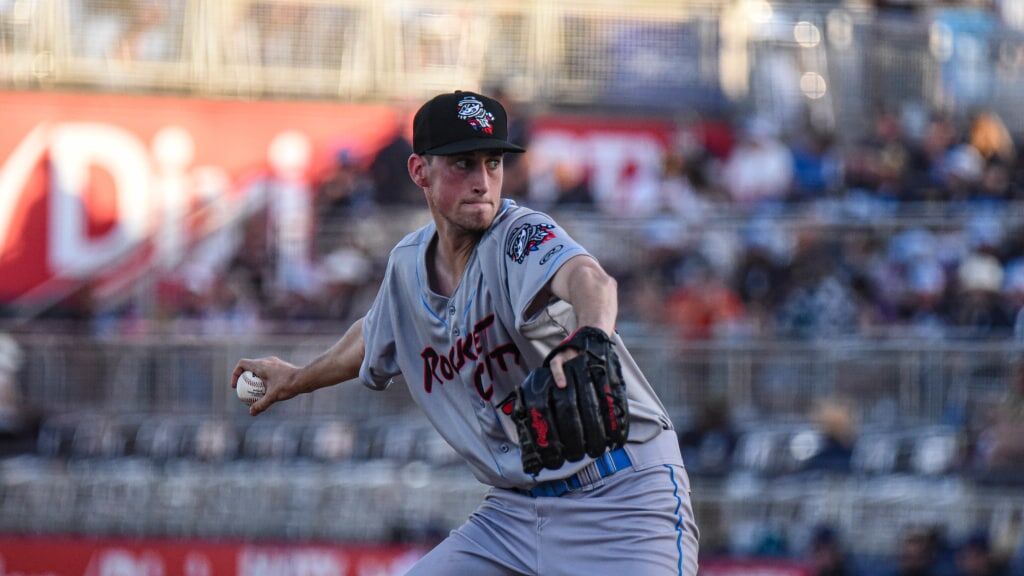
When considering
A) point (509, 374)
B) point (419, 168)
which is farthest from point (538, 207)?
point (509, 374)

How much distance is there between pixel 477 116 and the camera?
5.13 m

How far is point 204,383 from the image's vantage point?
1289cm

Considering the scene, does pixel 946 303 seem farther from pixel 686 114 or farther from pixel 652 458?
pixel 652 458

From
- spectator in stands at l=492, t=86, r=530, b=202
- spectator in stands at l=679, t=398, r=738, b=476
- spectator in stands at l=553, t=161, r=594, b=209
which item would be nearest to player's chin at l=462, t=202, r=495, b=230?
spectator in stands at l=679, t=398, r=738, b=476

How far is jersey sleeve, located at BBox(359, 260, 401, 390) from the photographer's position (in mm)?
5699

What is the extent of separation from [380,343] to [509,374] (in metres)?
0.66

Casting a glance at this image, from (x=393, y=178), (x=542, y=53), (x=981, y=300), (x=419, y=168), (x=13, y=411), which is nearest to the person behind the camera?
(x=419, y=168)

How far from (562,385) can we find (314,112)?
42.3ft

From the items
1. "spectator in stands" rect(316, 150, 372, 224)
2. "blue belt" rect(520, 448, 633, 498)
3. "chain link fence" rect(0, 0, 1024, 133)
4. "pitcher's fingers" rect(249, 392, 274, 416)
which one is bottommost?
"blue belt" rect(520, 448, 633, 498)

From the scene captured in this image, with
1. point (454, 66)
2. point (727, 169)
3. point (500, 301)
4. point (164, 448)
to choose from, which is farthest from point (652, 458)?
point (454, 66)

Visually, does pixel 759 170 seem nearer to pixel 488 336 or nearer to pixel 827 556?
pixel 827 556

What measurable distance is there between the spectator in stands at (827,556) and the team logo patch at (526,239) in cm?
639

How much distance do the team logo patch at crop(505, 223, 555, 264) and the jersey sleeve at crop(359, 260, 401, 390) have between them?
72 cm

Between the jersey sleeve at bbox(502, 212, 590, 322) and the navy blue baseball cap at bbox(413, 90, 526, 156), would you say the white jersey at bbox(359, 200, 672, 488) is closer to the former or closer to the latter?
the jersey sleeve at bbox(502, 212, 590, 322)
